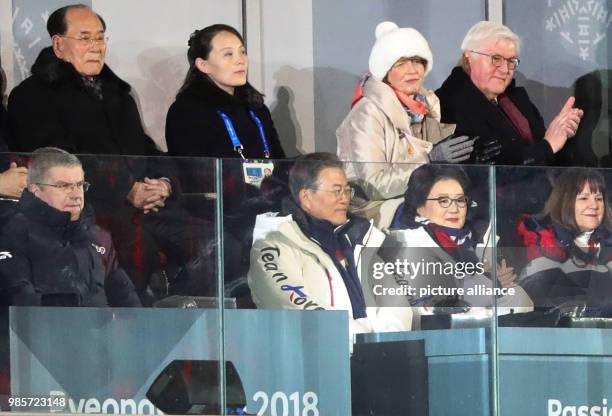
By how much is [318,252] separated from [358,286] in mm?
242

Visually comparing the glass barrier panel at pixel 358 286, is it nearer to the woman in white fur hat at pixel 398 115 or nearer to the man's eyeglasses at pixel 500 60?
the woman in white fur hat at pixel 398 115

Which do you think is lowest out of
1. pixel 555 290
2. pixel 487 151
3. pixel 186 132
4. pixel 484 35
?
pixel 555 290

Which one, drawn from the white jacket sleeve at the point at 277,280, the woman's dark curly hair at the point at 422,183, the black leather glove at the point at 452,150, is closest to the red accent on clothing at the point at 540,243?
the woman's dark curly hair at the point at 422,183

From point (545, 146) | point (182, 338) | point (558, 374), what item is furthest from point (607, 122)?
point (182, 338)

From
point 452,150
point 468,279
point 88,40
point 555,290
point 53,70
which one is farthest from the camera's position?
point 452,150

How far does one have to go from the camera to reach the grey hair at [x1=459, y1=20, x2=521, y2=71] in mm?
8320

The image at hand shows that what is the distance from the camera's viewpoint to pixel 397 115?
26.0 ft

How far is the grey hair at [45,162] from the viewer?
685 cm

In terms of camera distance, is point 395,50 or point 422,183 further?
point 395,50

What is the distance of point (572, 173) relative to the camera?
24.2 feet

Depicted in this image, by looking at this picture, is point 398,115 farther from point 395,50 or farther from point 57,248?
point 57,248

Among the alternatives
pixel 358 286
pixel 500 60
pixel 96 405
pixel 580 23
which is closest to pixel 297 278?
pixel 358 286

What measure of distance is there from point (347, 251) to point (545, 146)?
1.64 m

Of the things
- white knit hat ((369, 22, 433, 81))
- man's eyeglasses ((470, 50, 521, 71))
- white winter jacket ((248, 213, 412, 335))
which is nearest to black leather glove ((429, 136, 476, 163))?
white knit hat ((369, 22, 433, 81))
